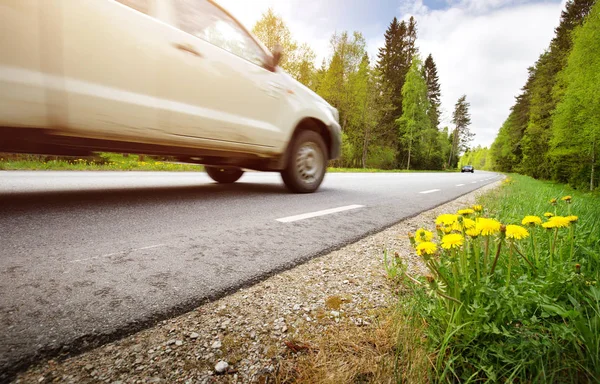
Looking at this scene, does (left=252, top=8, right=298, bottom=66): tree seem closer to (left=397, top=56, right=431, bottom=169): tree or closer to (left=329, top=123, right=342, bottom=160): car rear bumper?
(left=397, top=56, right=431, bottom=169): tree

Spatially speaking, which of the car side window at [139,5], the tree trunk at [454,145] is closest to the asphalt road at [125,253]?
the car side window at [139,5]

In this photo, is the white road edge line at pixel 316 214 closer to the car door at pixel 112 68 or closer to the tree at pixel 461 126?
the car door at pixel 112 68

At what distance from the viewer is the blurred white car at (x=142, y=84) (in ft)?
5.81

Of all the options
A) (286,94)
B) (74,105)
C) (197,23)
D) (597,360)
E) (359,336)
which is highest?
(197,23)

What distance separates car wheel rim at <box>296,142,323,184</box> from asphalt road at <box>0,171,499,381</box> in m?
1.10

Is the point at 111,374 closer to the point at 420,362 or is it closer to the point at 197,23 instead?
the point at 420,362

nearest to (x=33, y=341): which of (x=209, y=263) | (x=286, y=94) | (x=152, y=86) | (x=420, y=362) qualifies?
(x=209, y=263)

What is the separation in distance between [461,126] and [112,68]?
70.7m

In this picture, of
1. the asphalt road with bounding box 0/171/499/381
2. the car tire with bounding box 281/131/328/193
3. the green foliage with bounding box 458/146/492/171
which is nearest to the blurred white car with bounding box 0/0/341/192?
the car tire with bounding box 281/131/328/193

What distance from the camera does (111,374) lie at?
27.1 inches

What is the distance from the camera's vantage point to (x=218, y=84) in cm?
278

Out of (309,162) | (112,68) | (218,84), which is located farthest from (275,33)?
(112,68)

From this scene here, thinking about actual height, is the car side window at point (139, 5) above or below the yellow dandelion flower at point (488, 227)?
above

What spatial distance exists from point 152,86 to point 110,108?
392 mm
